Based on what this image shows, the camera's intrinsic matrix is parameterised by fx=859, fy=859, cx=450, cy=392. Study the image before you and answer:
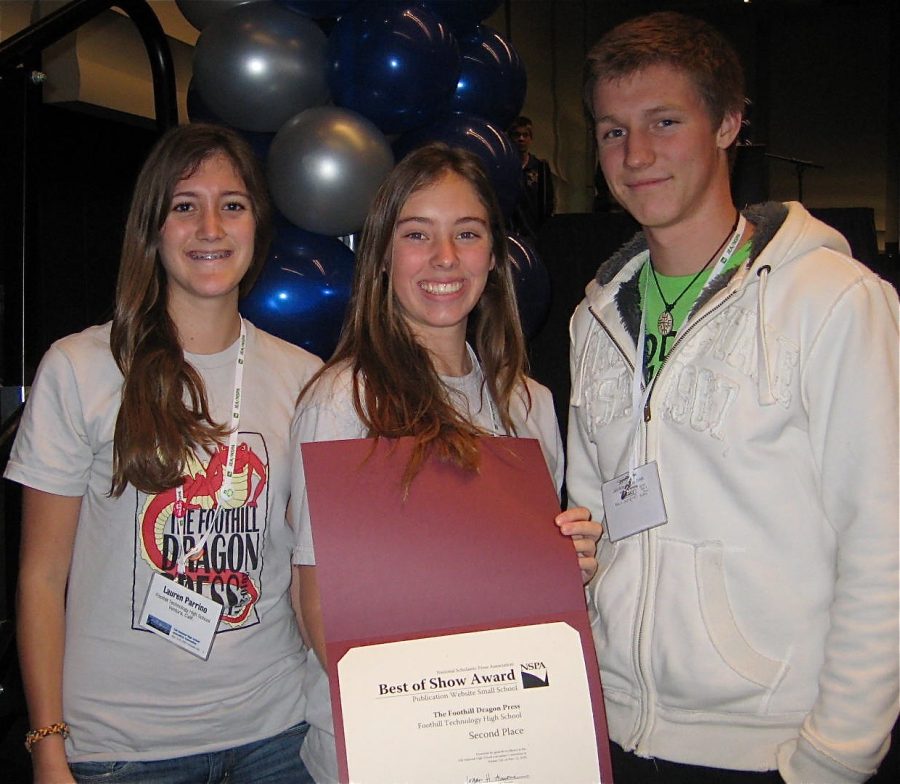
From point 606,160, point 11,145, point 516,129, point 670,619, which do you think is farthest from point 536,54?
point 670,619

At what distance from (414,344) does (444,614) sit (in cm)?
57

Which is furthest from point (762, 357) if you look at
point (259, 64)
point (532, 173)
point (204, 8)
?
point (532, 173)

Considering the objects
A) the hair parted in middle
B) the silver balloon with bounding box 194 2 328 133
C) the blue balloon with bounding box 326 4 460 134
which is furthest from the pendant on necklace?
the silver balloon with bounding box 194 2 328 133

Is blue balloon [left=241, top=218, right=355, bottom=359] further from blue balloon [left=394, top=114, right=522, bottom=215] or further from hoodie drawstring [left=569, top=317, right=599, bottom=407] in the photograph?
hoodie drawstring [left=569, top=317, right=599, bottom=407]

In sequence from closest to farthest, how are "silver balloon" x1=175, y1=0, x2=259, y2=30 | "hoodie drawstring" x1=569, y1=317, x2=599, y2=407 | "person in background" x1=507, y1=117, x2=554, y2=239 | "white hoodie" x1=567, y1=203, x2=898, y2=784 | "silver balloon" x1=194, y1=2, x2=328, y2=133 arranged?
"white hoodie" x1=567, y1=203, x2=898, y2=784
"hoodie drawstring" x1=569, y1=317, x2=599, y2=407
"silver balloon" x1=194, y1=2, x2=328, y2=133
"silver balloon" x1=175, y1=0, x2=259, y2=30
"person in background" x1=507, y1=117, x2=554, y2=239

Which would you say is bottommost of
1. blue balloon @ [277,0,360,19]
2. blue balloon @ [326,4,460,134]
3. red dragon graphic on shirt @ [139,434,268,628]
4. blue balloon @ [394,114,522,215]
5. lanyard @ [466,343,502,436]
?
red dragon graphic on shirt @ [139,434,268,628]

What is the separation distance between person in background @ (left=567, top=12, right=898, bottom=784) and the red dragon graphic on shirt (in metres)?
0.67

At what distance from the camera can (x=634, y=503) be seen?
63.2 inches

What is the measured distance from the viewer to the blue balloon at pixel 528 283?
300 cm

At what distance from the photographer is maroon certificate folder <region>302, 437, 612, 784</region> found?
1279 millimetres

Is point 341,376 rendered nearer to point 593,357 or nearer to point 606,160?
point 593,357

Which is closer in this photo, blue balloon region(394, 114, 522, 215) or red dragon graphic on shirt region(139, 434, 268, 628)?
red dragon graphic on shirt region(139, 434, 268, 628)

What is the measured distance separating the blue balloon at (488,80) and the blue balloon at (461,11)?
0.28 feet

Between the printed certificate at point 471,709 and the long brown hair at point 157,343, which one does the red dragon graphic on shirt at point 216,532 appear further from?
the printed certificate at point 471,709
